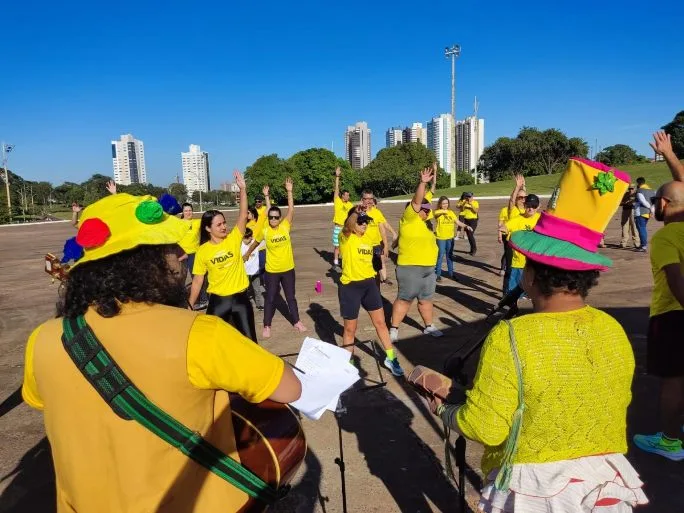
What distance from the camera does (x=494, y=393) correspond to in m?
1.54

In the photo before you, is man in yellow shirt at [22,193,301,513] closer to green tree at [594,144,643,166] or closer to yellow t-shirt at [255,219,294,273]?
yellow t-shirt at [255,219,294,273]

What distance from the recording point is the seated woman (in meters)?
1.54

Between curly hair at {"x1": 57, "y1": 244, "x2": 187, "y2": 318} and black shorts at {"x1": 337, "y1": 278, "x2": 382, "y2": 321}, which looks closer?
curly hair at {"x1": 57, "y1": 244, "x2": 187, "y2": 318}

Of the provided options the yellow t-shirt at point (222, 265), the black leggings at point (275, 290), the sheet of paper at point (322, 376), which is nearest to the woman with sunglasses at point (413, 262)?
the black leggings at point (275, 290)

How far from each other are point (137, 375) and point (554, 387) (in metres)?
1.34

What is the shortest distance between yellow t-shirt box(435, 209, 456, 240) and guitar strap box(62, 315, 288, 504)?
30.0 feet

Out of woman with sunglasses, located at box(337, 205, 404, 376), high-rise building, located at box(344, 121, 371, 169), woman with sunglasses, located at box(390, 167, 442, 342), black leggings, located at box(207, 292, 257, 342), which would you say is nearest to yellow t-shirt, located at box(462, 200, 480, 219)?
woman with sunglasses, located at box(390, 167, 442, 342)

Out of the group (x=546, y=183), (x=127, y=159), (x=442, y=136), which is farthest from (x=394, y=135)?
(x=546, y=183)

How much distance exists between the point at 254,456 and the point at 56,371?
74cm

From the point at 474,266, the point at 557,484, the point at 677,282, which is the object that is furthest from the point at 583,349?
the point at 474,266

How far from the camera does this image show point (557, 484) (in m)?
1.56

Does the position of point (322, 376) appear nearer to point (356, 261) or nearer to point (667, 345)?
point (667, 345)

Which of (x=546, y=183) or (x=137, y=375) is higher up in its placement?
(x=546, y=183)

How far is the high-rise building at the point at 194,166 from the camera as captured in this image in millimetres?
147625
